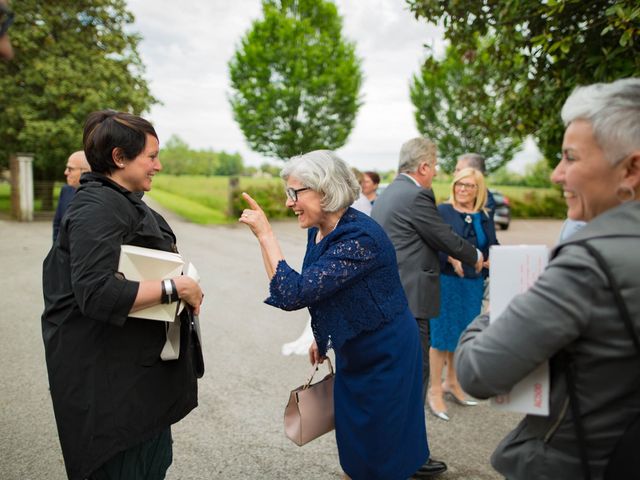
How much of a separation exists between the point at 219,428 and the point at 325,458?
33.9 inches

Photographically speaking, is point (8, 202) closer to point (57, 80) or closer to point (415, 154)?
point (57, 80)

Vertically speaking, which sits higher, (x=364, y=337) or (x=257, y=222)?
(x=257, y=222)

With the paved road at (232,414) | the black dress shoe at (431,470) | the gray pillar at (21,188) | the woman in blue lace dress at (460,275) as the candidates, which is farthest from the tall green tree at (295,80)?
the black dress shoe at (431,470)

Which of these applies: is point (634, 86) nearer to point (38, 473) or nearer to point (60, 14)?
point (38, 473)

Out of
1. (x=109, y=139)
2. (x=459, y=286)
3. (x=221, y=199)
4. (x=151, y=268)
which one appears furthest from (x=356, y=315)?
(x=221, y=199)

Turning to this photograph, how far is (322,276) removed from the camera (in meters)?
2.06

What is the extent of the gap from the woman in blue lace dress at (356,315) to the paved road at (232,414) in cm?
92

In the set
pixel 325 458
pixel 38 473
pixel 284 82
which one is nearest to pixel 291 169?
pixel 325 458

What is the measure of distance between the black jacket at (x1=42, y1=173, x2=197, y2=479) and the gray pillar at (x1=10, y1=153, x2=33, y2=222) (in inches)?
645

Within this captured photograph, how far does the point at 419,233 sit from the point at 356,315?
1488 mm

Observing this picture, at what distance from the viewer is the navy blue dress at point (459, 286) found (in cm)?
414

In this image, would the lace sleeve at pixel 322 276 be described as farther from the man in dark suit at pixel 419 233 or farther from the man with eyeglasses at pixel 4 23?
the man in dark suit at pixel 419 233

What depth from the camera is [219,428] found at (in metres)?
3.59

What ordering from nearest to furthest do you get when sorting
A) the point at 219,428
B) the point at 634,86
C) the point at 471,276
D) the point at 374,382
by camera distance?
1. the point at 634,86
2. the point at 374,382
3. the point at 219,428
4. the point at 471,276
